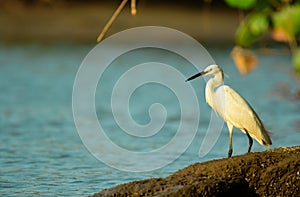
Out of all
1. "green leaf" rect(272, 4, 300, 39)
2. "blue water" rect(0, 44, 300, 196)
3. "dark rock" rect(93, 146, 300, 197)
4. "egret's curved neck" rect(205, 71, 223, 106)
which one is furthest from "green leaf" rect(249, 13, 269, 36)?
"blue water" rect(0, 44, 300, 196)

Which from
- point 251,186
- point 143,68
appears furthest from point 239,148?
point 143,68

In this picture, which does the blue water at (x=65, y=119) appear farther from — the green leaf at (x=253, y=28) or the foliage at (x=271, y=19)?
the foliage at (x=271, y=19)

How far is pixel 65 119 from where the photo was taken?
9.45m

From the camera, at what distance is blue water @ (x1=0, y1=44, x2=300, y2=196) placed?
20.6 feet

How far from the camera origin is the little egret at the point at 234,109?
5895 millimetres

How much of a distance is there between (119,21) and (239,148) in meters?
10.1

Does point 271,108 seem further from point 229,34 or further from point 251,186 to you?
point 229,34

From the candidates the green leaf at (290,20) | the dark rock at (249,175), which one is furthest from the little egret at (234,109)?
the dark rock at (249,175)

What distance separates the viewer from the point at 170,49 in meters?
16.4

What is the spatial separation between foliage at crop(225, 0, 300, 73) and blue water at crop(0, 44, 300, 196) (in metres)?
1.34

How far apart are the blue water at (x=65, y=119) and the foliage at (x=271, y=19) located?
52.6 inches

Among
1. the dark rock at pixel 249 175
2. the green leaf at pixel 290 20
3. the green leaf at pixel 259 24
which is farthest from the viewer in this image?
the green leaf at pixel 259 24

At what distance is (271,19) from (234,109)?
0.70m

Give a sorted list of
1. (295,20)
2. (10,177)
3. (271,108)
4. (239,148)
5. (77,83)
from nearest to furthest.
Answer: (295,20)
(10,177)
(239,148)
(271,108)
(77,83)
